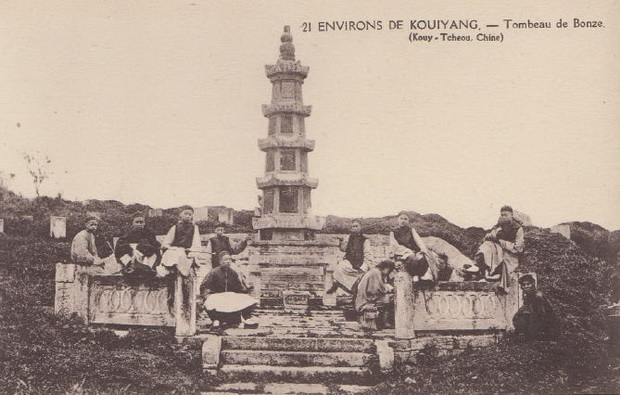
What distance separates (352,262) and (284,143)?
5.22 m

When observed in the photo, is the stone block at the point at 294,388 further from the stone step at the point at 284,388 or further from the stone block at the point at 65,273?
the stone block at the point at 65,273

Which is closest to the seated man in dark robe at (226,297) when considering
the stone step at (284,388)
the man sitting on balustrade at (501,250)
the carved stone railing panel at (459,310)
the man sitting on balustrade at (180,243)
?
the man sitting on balustrade at (180,243)

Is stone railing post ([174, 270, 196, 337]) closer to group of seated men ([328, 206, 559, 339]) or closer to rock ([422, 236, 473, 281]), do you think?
group of seated men ([328, 206, 559, 339])

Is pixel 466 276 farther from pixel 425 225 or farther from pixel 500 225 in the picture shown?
pixel 425 225

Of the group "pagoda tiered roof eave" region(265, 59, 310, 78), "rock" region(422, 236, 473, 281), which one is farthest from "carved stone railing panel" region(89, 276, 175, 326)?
"rock" region(422, 236, 473, 281)

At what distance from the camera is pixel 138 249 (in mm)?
10906

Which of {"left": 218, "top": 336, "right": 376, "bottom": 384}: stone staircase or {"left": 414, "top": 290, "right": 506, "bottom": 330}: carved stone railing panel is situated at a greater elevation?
{"left": 414, "top": 290, "right": 506, "bottom": 330}: carved stone railing panel

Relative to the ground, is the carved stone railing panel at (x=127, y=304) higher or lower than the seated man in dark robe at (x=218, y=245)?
lower

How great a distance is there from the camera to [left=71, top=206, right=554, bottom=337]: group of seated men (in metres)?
10.4

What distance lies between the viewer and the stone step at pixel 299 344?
9.72 metres

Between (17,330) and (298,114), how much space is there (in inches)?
362

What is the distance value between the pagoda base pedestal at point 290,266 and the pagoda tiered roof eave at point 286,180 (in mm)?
1515

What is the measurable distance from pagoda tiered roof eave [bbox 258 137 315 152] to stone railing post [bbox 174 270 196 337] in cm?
742

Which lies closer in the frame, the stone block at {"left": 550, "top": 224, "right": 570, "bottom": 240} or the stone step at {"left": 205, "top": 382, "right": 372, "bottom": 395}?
the stone step at {"left": 205, "top": 382, "right": 372, "bottom": 395}
